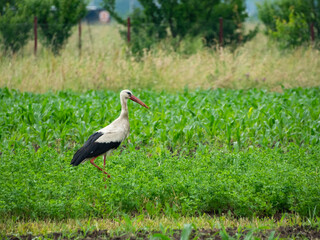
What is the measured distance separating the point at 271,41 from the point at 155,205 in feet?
50.0

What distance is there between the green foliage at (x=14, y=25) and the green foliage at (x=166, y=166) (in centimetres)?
818

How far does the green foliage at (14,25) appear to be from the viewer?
16.9 m

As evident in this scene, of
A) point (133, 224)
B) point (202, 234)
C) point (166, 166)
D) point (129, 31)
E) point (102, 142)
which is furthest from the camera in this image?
point (129, 31)

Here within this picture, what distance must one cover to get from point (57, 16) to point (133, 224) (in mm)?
16116

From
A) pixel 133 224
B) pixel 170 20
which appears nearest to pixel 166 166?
pixel 133 224

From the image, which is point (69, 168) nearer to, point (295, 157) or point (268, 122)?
point (295, 157)

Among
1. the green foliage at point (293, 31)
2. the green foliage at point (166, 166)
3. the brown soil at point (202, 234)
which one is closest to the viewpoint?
the brown soil at point (202, 234)

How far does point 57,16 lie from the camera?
19625mm

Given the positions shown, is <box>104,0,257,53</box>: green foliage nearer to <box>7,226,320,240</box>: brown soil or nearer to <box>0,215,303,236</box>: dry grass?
<box>0,215,303,236</box>: dry grass

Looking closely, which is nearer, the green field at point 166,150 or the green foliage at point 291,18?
the green field at point 166,150

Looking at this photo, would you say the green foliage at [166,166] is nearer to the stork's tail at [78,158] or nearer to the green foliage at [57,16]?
the stork's tail at [78,158]

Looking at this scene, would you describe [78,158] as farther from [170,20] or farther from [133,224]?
[170,20]

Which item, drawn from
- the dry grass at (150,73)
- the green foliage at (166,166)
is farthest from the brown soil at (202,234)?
the dry grass at (150,73)

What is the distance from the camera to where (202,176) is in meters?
5.55
